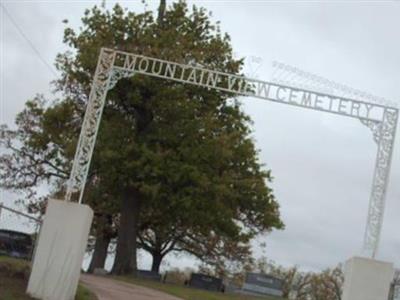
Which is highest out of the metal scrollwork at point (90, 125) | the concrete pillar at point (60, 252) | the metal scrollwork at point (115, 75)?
the metal scrollwork at point (115, 75)

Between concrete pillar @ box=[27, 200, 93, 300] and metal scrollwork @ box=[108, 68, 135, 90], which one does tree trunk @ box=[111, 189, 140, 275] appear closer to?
metal scrollwork @ box=[108, 68, 135, 90]

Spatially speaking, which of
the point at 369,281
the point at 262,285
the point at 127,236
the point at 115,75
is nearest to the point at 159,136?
the point at 127,236

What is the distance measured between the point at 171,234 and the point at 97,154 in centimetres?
1783

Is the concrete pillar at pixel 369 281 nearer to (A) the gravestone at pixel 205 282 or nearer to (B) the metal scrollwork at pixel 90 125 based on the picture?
(B) the metal scrollwork at pixel 90 125

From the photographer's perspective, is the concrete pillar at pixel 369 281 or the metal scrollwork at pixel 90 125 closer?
the concrete pillar at pixel 369 281

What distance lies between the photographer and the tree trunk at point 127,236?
111ft

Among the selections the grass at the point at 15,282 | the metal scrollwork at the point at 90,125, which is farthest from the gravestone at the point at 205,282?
the metal scrollwork at the point at 90,125

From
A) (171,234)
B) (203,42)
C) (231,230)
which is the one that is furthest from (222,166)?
(171,234)

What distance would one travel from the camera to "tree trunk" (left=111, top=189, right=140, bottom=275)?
3378cm

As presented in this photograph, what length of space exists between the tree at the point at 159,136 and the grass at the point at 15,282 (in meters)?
14.5

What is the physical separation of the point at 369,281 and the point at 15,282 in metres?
7.29

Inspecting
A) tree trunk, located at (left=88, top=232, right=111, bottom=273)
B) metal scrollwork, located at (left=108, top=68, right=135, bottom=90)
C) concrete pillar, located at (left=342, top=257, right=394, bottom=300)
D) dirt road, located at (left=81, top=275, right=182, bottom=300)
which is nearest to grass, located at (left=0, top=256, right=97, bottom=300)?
dirt road, located at (left=81, top=275, right=182, bottom=300)

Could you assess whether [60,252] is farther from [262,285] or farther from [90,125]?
[262,285]

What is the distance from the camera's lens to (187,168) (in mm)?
31828
